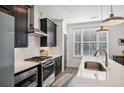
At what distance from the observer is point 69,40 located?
24.0 ft

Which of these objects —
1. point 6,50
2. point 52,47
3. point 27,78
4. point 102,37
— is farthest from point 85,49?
point 6,50

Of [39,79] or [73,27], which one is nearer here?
[39,79]

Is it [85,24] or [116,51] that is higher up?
[85,24]

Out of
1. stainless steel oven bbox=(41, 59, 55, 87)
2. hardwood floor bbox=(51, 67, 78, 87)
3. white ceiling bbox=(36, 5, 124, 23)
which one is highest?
white ceiling bbox=(36, 5, 124, 23)

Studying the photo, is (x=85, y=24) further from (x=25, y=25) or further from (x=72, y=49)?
(x=25, y=25)

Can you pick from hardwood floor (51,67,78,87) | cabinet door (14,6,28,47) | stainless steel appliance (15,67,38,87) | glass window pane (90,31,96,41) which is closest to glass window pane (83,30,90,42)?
glass window pane (90,31,96,41)

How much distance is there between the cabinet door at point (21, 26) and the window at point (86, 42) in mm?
4483

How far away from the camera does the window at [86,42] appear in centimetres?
691

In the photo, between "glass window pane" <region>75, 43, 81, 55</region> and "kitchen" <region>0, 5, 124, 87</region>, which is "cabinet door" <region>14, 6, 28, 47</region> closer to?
"kitchen" <region>0, 5, 124, 87</region>

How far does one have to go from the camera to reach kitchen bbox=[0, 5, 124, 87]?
1.57 metres
